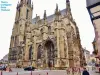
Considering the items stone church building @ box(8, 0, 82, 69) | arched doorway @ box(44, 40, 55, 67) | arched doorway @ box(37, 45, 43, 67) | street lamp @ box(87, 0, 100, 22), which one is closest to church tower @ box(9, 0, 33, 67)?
stone church building @ box(8, 0, 82, 69)

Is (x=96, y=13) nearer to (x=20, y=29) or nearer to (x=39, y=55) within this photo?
(x=39, y=55)

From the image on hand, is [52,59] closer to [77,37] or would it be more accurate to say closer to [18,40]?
[77,37]

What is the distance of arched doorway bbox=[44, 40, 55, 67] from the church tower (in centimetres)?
1111

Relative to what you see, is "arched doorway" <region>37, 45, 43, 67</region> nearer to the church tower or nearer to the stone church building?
the stone church building

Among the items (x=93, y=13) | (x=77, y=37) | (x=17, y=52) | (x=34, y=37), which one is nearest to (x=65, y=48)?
(x=77, y=37)

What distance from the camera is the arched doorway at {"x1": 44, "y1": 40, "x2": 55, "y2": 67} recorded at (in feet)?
116

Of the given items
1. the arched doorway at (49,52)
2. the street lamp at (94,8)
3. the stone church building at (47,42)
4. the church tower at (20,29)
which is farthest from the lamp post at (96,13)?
the church tower at (20,29)

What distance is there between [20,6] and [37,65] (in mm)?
30558

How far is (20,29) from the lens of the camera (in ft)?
161

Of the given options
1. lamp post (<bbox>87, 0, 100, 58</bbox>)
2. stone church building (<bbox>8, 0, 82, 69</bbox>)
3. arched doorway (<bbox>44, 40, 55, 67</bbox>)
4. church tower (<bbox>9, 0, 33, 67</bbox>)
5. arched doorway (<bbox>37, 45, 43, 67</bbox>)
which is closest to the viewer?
lamp post (<bbox>87, 0, 100, 58</bbox>)

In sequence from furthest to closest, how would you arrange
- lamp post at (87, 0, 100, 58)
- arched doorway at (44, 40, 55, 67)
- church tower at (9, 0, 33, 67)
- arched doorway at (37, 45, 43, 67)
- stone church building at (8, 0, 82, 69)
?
church tower at (9, 0, 33, 67) → arched doorway at (37, 45, 43, 67) → arched doorway at (44, 40, 55, 67) → stone church building at (8, 0, 82, 69) → lamp post at (87, 0, 100, 58)

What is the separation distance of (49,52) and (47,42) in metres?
3.18

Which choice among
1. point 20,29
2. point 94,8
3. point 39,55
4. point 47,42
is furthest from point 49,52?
point 94,8

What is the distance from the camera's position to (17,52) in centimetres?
4609
